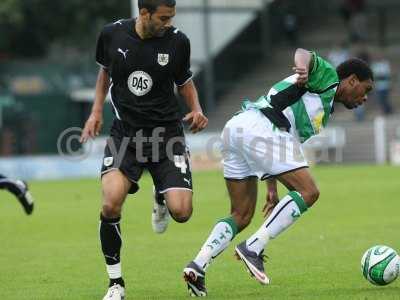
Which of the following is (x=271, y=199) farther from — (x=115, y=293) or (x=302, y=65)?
(x=115, y=293)

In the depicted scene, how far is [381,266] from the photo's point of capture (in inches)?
374

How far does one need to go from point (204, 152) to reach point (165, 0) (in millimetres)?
22515

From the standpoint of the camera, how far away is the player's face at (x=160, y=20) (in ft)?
30.1

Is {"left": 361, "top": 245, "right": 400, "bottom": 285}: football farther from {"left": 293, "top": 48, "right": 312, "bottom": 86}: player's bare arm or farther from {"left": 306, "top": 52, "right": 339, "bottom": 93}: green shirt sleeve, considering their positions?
{"left": 293, "top": 48, "right": 312, "bottom": 86}: player's bare arm

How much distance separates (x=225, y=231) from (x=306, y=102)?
1288mm

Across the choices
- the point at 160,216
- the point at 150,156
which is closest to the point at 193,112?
the point at 150,156

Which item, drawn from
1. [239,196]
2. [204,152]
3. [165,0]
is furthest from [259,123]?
[204,152]

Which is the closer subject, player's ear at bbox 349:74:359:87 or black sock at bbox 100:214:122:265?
black sock at bbox 100:214:122:265

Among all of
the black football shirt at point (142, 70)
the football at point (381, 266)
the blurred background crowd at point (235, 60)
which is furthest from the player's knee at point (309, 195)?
the blurred background crowd at point (235, 60)

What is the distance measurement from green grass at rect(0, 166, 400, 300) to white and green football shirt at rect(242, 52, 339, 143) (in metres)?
1.40

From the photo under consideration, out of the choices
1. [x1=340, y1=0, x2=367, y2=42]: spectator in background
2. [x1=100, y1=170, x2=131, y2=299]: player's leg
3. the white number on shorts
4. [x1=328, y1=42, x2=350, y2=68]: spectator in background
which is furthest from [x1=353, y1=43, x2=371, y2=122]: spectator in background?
[x1=100, y1=170, x2=131, y2=299]: player's leg

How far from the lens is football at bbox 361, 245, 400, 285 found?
948cm

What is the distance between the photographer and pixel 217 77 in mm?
39969

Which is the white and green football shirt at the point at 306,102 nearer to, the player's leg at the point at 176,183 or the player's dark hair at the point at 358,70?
the player's dark hair at the point at 358,70
